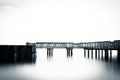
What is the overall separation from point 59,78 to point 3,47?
2471 centimetres

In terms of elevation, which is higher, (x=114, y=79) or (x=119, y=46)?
(x=119, y=46)

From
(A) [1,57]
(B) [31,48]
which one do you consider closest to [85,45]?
(B) [31,48]

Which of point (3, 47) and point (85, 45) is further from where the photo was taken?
point (85, 45)

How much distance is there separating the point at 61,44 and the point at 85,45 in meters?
6.62

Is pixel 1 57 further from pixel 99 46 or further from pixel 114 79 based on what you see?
pixel 114 79

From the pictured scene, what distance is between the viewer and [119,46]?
3506 cm

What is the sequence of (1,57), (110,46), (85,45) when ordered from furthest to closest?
(85,45)
(1,57)
(110,46)

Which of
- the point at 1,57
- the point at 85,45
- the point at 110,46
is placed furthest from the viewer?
the point at 85,45

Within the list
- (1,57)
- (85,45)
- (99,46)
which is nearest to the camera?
(1,57)

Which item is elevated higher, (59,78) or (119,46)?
(119,46)

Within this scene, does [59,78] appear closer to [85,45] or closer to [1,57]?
[1,57]

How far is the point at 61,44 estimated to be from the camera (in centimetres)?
6300

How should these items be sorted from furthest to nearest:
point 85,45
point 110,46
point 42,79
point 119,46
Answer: point 85,45
point 110,46
point 119,46
point 42,79

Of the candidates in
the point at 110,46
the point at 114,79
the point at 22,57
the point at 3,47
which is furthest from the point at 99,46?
the point at 114,79
